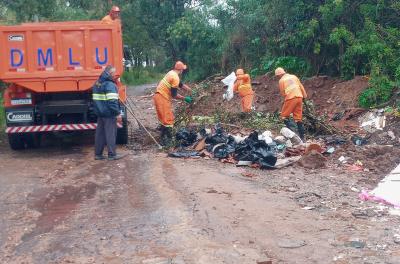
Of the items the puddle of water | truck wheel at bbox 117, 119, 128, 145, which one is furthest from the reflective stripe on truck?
the puddle of water

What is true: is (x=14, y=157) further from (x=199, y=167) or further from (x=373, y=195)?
(x=373, y=195)

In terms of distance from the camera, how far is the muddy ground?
5.17m

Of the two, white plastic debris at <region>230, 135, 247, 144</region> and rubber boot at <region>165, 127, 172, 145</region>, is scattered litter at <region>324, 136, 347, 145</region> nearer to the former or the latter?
white plastic debris at <region>230, 135, 247, 144</region>

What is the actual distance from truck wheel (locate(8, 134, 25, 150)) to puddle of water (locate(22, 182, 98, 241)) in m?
3.91

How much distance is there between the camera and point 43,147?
12.0 m

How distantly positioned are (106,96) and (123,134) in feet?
6.04

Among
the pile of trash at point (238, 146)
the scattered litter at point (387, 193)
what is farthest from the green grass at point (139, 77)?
the scattered litter at point (387, 193)

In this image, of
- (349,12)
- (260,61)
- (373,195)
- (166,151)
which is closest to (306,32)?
(349,12)

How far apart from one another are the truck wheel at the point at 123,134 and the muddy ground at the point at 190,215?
1930 millimetres

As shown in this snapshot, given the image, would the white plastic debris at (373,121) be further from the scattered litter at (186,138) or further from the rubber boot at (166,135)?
the rubber boot at (166,135)

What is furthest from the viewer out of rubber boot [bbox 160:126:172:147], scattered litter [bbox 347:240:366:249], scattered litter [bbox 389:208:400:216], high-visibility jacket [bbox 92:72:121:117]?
rubber boot [bbox 160:126:172:147]

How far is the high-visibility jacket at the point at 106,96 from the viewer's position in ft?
32.0

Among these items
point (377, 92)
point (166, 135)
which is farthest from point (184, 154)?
point (377, 92)

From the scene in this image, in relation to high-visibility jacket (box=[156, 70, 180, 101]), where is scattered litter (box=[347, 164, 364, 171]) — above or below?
below
